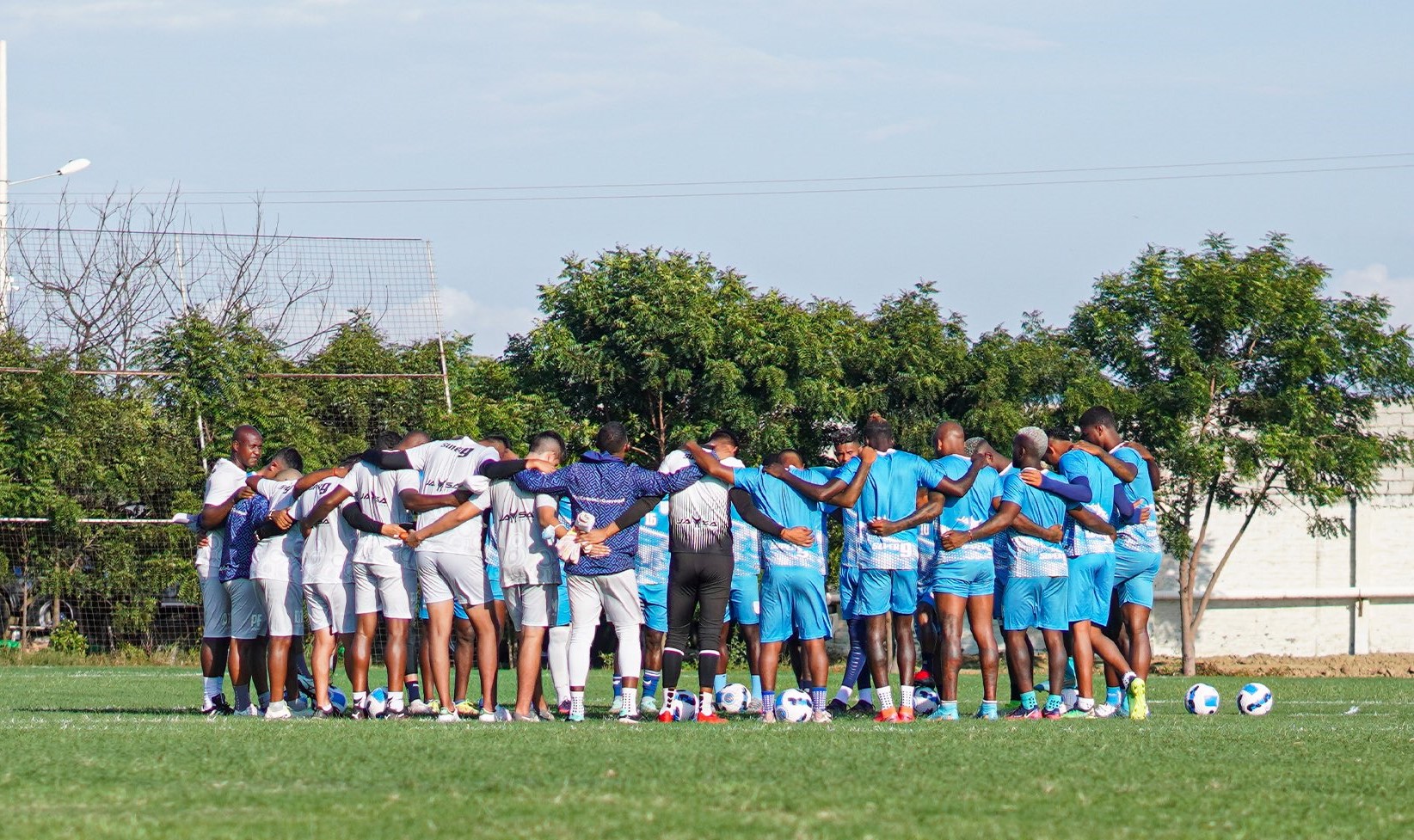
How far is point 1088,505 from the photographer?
39.5 feet

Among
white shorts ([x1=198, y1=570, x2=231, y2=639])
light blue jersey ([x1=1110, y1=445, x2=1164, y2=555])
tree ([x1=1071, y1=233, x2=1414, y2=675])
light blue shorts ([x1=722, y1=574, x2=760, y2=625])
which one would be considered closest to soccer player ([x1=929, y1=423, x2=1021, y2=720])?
light blue jersey ([x1=1110, y1=445, x2=1164, y2=555])

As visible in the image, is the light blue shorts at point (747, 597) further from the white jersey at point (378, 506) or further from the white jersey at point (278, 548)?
the white jersey at point (278, 548)

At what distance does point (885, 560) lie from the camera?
11.5 metres

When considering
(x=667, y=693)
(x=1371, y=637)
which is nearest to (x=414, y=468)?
(x=667, y=693)

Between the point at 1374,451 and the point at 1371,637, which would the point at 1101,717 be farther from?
the point at 1371,637

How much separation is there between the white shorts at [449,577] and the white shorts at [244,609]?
146cm

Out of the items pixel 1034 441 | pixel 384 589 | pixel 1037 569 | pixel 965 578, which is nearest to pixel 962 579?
pixel 965 578

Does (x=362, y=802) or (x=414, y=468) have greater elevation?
(x=414, y=468)

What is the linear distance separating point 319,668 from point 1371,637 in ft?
80.0

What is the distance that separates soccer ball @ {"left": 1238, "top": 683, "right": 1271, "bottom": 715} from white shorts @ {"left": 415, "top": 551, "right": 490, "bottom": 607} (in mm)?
6129

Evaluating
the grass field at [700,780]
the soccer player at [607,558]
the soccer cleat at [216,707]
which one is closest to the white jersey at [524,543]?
the soccer player at [607,558]

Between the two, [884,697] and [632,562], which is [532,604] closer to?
[632,562]

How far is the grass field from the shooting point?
592 centimetres

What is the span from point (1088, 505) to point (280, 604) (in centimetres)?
591
